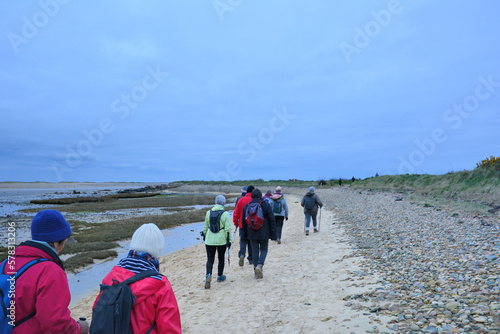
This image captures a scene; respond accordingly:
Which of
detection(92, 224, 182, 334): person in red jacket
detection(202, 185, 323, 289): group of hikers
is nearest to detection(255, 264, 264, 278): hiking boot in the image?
detection(202, 185, 323, 289): group of hikers

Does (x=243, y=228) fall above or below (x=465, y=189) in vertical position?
below

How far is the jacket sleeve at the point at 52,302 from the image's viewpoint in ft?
8.50

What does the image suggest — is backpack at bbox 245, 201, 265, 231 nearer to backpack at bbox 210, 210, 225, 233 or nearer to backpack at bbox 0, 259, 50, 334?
backpack at bbox 210, 210, 225, 233

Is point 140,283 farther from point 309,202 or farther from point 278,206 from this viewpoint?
point 309,202

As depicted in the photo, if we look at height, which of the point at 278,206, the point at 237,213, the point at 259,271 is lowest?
the point at 259,271

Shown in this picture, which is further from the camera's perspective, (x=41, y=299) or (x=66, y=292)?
(x=66, y=292)

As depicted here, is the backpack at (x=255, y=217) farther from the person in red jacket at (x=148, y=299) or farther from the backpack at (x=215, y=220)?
the person in red jacket at (x=148, y=299)

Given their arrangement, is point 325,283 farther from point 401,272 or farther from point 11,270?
point 11,270

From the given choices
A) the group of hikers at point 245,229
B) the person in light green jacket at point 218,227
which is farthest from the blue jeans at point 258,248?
the person in light green jacket at point 218,227

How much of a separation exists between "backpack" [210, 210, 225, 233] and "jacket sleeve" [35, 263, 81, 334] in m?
5.27

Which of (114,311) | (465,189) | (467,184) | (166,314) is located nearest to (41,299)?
(114,311)

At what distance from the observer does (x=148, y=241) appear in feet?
9.90

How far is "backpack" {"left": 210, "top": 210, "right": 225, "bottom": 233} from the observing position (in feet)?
26.2

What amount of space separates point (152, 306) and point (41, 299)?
2.77 feet
